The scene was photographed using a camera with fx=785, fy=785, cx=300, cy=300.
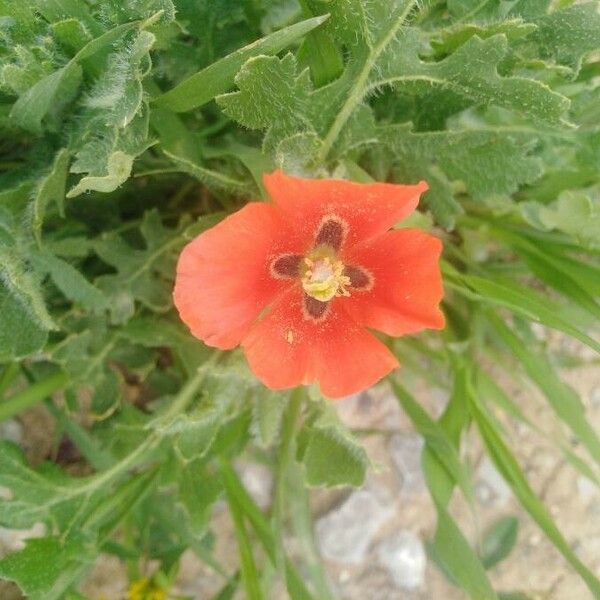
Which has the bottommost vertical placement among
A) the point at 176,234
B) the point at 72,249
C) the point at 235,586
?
the point at 235,586

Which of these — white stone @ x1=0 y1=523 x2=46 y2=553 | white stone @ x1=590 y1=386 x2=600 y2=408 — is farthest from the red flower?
white stone @ x1=590 y1=386 x2=600 y2=408

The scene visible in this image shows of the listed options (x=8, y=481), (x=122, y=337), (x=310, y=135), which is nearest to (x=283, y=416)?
(x=122, y=337)

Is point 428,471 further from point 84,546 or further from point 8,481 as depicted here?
point 8,481

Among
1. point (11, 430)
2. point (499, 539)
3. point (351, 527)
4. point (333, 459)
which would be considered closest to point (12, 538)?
point (11, 430)

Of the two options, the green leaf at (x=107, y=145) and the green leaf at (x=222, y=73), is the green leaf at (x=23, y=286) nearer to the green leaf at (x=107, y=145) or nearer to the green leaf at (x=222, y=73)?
the green leaf at (x=107, y=145)

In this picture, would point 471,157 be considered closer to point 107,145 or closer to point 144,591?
point 107,145

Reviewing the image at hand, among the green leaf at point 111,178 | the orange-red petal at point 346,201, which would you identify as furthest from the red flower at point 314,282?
the green leaf at point 111,178

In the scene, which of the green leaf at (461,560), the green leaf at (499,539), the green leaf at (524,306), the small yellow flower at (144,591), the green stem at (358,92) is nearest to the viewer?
the green stem at (358,92)

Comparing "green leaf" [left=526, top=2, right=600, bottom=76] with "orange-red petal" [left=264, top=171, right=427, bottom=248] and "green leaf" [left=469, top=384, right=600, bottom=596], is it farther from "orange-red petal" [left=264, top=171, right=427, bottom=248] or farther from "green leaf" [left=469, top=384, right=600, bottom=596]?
"green leaf" [left=469, top=384, right=600, bottom=596]
